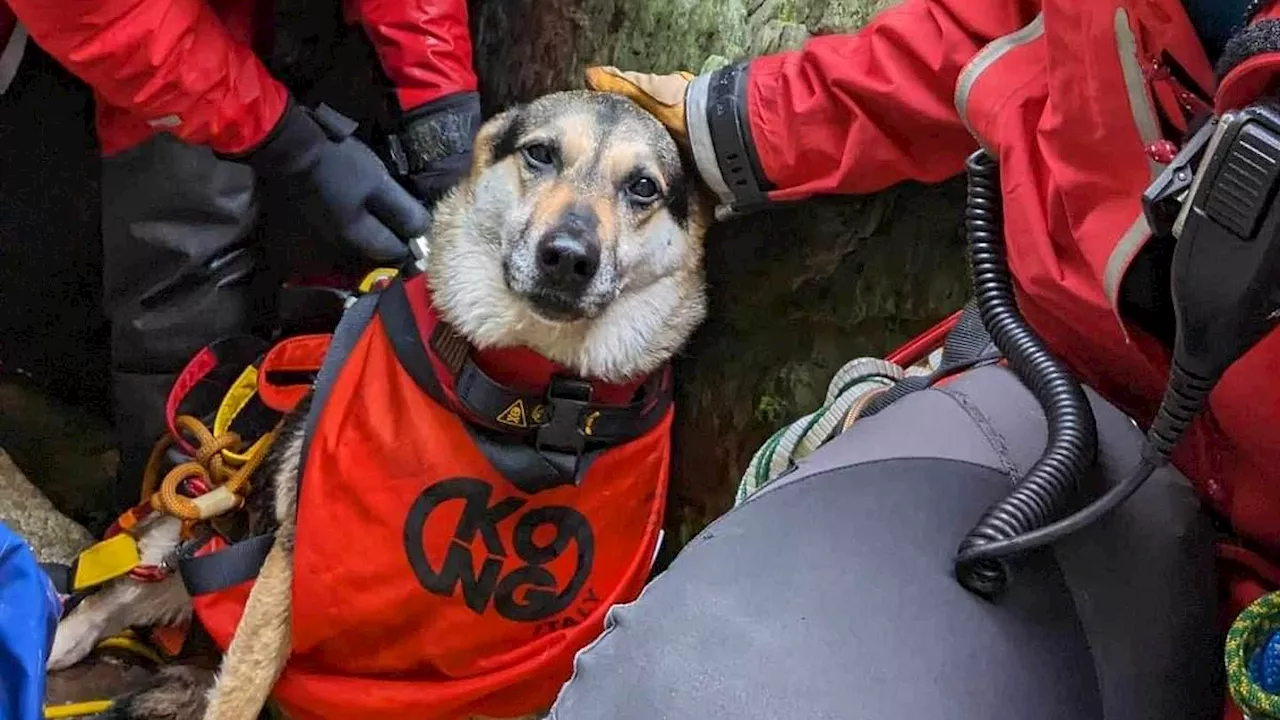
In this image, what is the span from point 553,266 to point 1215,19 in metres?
0.81

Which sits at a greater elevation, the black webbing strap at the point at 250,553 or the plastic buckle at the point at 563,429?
the plastic buckle at the point at 563,429

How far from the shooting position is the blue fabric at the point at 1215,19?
0.77 meters

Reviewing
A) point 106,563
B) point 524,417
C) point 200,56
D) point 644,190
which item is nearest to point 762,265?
point 644,190

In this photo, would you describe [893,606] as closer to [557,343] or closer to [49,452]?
[557,343]

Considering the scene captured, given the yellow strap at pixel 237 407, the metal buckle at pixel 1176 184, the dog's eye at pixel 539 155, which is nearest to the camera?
the metal buckle at pixel 1176 184

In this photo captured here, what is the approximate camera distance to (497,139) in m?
1.56

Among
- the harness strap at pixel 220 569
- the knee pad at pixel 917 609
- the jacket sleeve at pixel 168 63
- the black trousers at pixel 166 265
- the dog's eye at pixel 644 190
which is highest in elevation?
the knee pad at pixel 917 609

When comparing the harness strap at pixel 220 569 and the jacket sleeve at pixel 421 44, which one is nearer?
the harness strap at pixel 220 569

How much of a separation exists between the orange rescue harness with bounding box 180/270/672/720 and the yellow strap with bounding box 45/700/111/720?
22cm

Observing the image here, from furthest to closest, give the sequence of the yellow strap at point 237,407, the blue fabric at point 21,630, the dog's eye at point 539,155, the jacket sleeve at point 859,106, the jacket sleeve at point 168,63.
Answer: the yellow strap at point 237,407
the dog's eye at point 539,155
the jacket sleeve at point 168,63
the jacket sleeve at point 859,106
the blue fabric at point 21,630

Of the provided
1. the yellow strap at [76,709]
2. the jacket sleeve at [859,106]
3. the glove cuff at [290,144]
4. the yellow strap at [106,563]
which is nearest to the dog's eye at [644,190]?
the jacket sleeve at [859,106]

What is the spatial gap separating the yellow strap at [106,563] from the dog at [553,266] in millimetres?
176

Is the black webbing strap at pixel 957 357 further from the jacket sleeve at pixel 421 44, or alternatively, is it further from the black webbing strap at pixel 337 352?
the jacket sleeve at pixel 421 44

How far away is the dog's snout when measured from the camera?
139 centimetres
